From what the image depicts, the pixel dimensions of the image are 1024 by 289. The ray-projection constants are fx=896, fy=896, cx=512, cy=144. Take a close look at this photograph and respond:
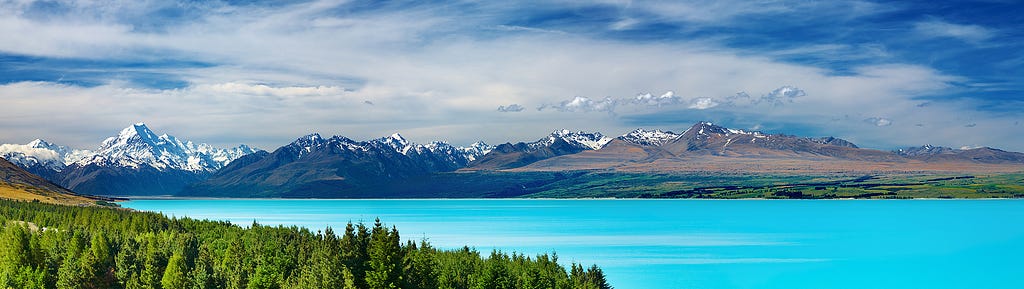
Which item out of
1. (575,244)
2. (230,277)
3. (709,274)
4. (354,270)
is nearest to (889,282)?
(709,274)

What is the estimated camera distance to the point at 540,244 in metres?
174

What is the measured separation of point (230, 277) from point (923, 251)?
13230cm

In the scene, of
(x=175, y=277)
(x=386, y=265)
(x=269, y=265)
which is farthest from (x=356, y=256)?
(x=269, y=265)

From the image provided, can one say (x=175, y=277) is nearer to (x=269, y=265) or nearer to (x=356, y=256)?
(x=269, y=265)

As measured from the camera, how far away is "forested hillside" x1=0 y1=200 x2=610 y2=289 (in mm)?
77562

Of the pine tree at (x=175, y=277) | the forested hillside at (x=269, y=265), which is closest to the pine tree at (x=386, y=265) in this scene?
the forested hillside at (x=269, y=265)

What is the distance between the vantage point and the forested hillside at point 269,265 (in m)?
77.6

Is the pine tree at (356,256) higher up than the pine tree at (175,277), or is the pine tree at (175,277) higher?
the pine tree at (356,256)

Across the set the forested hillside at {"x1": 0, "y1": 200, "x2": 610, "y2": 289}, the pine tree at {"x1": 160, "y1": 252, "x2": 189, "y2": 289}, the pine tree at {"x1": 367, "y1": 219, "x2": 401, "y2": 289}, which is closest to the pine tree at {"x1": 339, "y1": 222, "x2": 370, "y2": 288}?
the forested hillside at {"x1": 0, "y1": 200, "x2": 610, "y2": 289}

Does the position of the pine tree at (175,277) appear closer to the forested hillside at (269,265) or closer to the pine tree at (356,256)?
the forested hillside at (269,265)

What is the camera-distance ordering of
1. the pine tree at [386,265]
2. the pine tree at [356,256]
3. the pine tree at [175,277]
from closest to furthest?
1. the pine tree at [386,265]
2. the pine tree at [356,256]
3. the pine tree at [175,277]

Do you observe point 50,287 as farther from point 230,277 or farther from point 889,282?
point 889,282

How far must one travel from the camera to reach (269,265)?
99.1m

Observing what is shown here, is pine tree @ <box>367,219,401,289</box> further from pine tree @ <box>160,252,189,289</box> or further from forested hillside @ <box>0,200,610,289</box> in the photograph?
pine tree @ <box>160,252,189,289</box>
